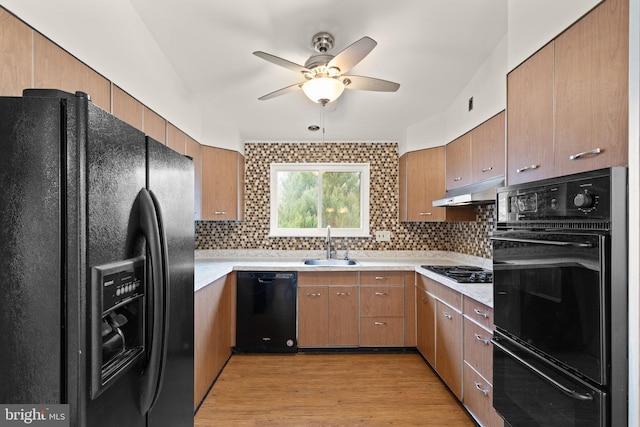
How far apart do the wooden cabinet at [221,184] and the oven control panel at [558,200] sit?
2.51m

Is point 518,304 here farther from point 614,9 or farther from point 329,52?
point 329,52

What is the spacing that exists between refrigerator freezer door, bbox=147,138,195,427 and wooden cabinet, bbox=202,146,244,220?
1.99 m

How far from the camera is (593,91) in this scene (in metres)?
1.17

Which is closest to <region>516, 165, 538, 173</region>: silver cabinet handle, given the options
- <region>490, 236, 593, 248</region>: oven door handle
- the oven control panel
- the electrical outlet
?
the oven control panel

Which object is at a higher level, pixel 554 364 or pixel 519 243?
pixel 519 243

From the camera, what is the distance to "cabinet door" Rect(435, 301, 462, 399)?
2285 mm

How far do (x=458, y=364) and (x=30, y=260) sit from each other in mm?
2424

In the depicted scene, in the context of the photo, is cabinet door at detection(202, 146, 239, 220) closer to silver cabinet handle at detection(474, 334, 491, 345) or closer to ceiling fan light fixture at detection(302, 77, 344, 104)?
ceiling fan light fixture at detection(302, 77, 344, 104)

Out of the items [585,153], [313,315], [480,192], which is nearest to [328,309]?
[313,315]

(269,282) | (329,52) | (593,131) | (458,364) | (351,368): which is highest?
(329,52)

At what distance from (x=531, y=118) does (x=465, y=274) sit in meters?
1.47

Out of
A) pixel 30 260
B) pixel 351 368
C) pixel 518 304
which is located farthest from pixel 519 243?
pixel 351 368

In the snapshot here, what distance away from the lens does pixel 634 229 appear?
0.98 m

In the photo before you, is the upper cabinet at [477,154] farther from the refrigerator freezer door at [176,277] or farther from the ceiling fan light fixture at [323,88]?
the refrigerator freezer door at [176,277]
